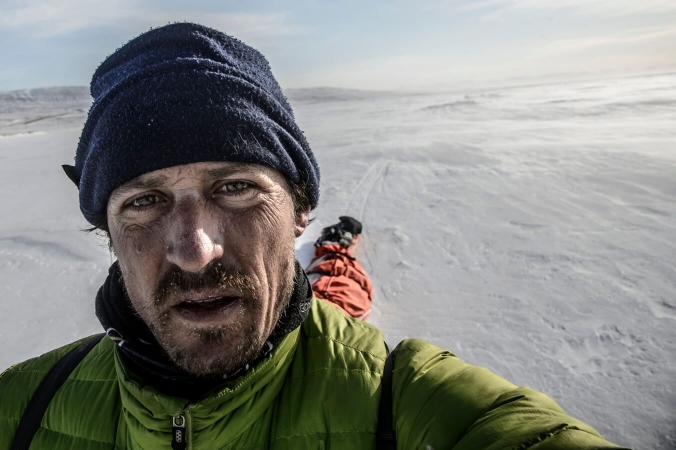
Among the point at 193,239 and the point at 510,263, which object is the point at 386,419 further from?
the point at 510,263

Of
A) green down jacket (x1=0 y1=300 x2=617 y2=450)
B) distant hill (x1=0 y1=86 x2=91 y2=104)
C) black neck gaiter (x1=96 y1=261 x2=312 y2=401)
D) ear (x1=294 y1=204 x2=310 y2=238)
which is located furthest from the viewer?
distant hill (x1=0 y1=86 x2=91 y2=104)

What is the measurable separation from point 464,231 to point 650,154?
171 inches

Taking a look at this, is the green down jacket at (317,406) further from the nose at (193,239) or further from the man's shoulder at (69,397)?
the nose at (193,239)

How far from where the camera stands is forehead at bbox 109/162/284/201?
110cm

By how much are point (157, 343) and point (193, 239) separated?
15.9 inches

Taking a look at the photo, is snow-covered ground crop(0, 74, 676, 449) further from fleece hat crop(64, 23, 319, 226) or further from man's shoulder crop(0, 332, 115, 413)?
fleece hat crop(64, 23, 319, 226)

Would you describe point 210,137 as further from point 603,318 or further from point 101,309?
point 603,318

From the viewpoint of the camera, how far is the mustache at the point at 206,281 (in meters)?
1.02

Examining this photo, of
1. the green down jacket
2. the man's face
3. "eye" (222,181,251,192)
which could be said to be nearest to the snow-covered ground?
the green down jacket

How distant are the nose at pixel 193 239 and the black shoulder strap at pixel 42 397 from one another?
68cm

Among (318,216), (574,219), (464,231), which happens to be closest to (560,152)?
(574,219)

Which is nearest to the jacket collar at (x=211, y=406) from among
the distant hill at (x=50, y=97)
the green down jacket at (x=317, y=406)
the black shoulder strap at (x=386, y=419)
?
the green down jacket at (x=317, y=406)

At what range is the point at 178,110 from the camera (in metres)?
1.09

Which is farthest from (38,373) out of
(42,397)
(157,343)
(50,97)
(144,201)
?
(50,97)
